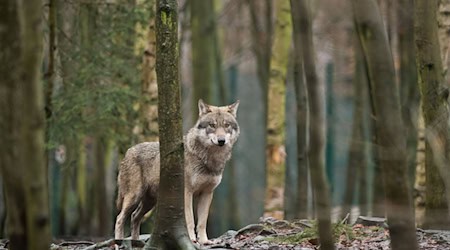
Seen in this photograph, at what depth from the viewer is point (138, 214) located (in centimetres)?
1207

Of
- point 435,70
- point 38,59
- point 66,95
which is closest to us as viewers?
point 38,59

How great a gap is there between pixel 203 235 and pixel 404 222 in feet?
16.1

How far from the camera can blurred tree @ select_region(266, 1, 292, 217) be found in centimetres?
1920

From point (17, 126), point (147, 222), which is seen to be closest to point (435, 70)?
point (17, 126)

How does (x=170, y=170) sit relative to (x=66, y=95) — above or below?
below

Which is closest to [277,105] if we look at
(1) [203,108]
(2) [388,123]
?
(1) [203,108]

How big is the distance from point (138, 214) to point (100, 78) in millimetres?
6302

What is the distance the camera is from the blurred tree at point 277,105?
756 inches

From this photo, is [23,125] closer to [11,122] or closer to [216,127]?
[11,122]

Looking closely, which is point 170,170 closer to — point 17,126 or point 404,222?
point 17,126

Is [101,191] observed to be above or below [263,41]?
below

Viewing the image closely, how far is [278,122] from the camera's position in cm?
1927

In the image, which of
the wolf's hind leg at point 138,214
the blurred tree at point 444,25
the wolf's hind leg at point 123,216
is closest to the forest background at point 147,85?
the blurred tree at point 444,25

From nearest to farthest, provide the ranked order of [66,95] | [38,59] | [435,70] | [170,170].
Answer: [38,59], [170,170], [435,70], [66,95]
